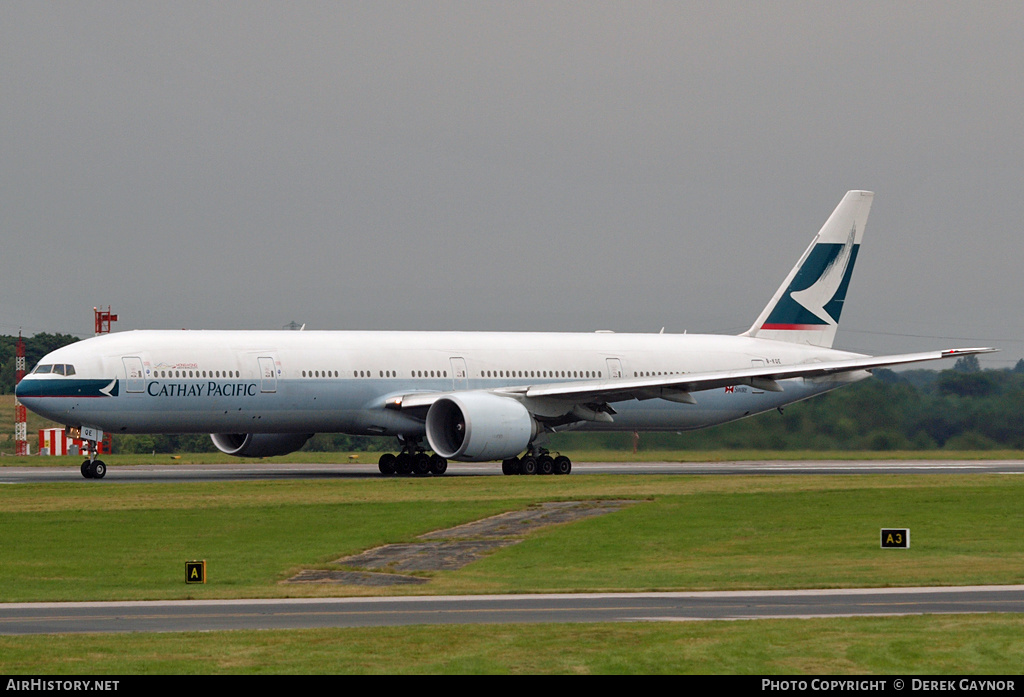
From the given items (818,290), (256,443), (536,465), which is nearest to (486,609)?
(536,465)

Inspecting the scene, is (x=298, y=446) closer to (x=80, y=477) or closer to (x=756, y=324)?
(x=80, y=477)

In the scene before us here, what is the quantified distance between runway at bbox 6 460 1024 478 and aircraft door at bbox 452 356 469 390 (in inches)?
127

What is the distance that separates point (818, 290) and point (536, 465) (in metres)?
18.0

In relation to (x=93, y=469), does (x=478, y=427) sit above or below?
above

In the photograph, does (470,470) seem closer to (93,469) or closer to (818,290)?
(93,469)

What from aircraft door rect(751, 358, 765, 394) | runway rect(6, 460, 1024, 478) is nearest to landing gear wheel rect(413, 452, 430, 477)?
runway rect(6, 460, 1024, 478)

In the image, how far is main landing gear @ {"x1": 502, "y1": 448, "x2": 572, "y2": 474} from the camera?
1981 inches

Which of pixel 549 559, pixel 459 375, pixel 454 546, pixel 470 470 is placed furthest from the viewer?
pixel 470 470

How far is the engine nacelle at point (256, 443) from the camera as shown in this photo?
173ft

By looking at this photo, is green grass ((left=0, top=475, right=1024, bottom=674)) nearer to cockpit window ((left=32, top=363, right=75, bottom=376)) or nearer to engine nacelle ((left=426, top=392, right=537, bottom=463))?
engine nacelle ((left=426, top=392, right=537, bottom=463))

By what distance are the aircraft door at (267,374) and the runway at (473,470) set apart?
3.29 m

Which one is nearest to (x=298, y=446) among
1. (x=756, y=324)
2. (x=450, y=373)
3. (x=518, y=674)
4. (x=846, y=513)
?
(x=450, y=373)

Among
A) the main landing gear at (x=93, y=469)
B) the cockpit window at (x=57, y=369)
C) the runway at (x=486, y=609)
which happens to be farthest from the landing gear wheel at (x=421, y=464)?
the runway at (x=486, y=609)

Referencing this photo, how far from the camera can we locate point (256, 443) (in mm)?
52625
